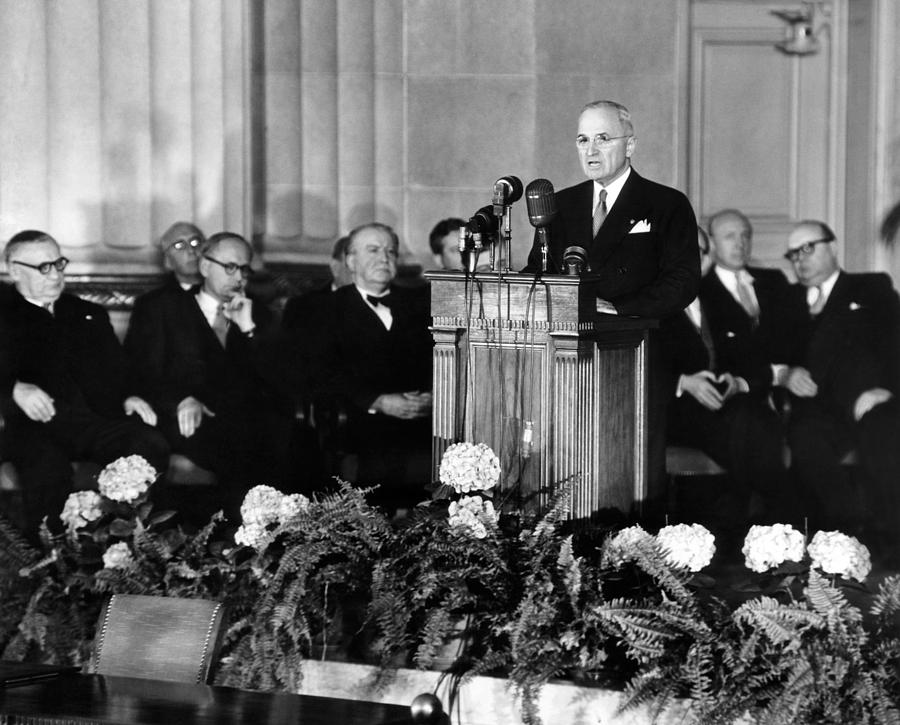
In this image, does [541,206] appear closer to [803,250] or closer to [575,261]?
[575,261]

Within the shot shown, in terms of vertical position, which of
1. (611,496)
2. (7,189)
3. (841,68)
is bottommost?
(611,496)

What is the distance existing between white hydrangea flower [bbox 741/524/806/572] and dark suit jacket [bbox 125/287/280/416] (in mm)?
3212

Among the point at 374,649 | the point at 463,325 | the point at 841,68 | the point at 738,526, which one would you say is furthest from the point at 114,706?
the point at 841,68

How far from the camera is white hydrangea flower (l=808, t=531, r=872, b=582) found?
5820 mm

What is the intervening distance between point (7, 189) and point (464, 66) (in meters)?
2.41

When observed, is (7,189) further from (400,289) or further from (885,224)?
(885,224)

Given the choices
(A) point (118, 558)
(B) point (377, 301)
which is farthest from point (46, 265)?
(A) point (118, 558)

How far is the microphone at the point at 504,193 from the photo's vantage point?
6.29m

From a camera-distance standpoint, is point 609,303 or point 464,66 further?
point 464,66

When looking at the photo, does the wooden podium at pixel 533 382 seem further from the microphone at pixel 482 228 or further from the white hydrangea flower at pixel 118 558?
the white hydrangea flower at pixel 118 558

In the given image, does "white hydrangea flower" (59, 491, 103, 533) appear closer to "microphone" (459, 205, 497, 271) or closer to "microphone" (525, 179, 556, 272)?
"microphone" (459, 205, 497, 271)

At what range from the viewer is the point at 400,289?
27.8ft

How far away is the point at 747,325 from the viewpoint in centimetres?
833

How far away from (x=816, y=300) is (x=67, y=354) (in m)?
3.68
